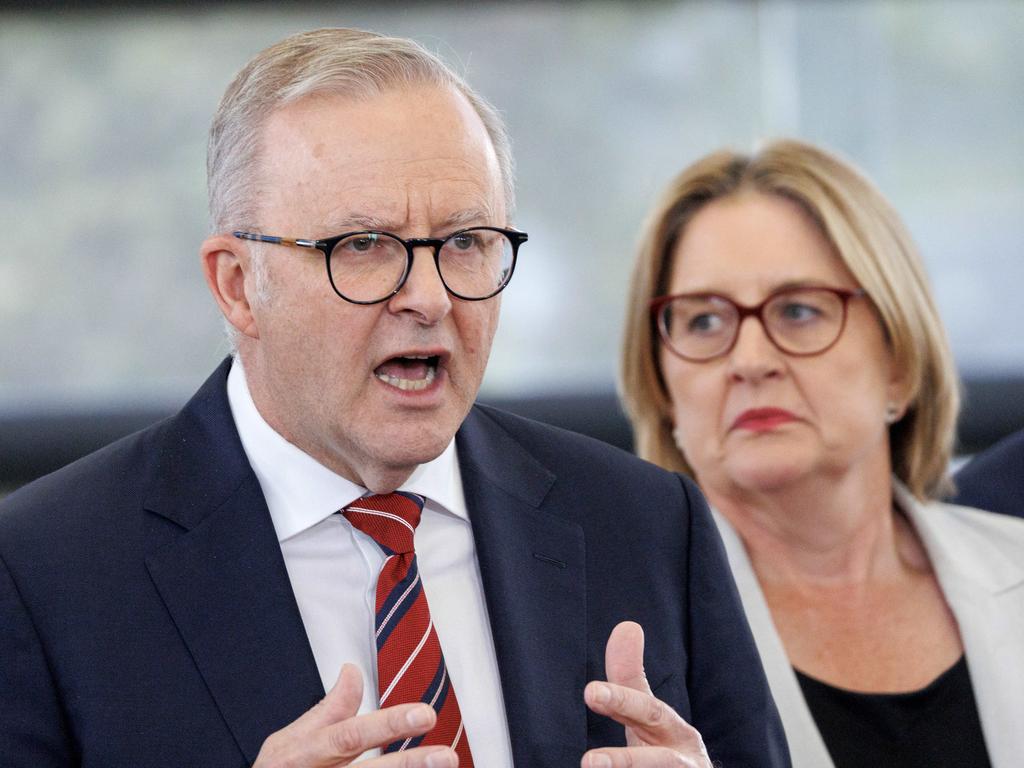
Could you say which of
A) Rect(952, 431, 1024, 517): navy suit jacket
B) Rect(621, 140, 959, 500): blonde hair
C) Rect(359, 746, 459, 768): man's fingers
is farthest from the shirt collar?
Rect(952, 431, 1024, 517): navy suit jacket

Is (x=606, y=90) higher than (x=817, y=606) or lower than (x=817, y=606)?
higher

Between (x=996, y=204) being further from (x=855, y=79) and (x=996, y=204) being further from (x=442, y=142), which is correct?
(x=442, y=142)

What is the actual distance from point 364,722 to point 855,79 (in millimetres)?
3820

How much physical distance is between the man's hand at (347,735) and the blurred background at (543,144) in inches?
128

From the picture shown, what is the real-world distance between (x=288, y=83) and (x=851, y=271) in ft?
3.62

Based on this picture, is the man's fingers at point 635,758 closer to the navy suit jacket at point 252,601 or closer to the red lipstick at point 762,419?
the navy suit jacket at point 252,601

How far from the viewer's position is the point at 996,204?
4570 mm

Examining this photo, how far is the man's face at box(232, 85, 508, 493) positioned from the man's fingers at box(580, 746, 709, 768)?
1.17 ft

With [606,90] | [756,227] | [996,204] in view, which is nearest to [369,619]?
[756,227]

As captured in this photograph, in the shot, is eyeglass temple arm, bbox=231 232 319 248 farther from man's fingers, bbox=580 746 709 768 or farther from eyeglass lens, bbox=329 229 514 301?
man's fingers, bbox=580 746 709 768

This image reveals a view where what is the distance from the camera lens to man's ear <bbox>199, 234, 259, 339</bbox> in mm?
1464

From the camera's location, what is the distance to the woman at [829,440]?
6.61ft

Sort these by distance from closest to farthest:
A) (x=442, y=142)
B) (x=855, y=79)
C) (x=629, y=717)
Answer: (x=629, y=717) < (x=442, y=142) < (x=855, y=79)

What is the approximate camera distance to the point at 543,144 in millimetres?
4555
